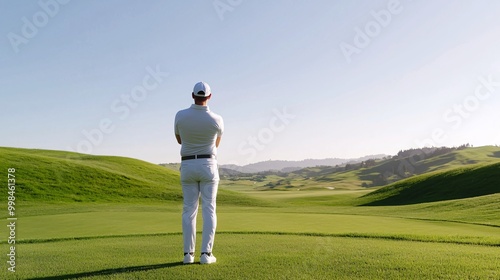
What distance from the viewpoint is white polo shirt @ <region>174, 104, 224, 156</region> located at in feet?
20.9

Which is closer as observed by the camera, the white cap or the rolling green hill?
the white cap

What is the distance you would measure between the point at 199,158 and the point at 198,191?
23.3 inches

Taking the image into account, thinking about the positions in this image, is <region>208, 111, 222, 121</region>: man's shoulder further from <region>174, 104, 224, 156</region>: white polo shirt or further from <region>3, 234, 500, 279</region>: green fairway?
<region>3, 234, 500, 279</region>: green fairway

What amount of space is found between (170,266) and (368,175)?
178100 mm

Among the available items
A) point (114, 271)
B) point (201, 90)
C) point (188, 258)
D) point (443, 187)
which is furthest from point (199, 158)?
point (443, 187)

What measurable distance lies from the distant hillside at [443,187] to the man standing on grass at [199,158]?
41.5m

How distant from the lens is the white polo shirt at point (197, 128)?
6.37 meters

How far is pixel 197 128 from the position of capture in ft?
20.9

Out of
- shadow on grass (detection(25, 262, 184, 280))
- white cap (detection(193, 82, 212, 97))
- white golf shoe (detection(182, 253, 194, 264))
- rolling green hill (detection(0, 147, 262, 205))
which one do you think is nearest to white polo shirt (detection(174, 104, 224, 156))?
white cap (detection(193, 82, 212, 97))

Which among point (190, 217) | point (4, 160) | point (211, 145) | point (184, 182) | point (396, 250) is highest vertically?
point (4, 160)

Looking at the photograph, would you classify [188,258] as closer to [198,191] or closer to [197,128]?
[198,191]

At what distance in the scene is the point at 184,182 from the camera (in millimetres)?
6422

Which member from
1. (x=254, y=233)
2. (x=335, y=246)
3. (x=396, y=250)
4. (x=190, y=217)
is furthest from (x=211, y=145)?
(x=254, y=233)

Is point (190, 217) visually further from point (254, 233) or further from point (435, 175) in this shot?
point (435, 175)
